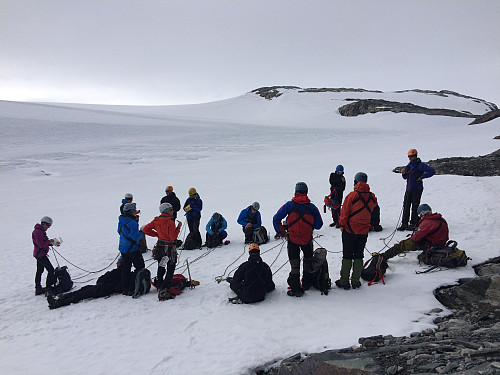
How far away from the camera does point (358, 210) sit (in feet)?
18.1

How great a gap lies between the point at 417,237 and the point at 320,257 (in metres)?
1.90

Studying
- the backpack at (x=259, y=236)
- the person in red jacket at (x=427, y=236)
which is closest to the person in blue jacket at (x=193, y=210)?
the backpack at (x=259, y=236)

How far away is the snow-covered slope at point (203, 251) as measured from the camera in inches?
171

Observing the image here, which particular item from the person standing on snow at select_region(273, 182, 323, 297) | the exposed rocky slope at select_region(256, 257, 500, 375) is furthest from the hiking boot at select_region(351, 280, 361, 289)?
the exposed rocky slope at select_region(256, 257, 500, 375)

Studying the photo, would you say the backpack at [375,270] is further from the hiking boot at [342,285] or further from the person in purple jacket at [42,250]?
the person in purple jacket at [42,250]

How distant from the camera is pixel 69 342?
4844 mm

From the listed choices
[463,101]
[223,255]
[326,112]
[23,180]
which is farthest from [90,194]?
[463,101]

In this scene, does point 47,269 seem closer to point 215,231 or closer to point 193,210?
point 193,210

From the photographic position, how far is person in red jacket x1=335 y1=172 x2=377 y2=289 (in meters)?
5.52

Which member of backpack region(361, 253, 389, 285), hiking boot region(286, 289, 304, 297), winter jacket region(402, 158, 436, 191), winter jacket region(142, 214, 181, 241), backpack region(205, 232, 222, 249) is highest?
winter jacket region(402, 158, 436, 191)

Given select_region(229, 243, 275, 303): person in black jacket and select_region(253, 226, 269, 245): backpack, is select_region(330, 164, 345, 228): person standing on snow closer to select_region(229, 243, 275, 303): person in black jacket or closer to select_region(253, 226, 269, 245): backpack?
select_region(253, 226, 269, 245): backpack

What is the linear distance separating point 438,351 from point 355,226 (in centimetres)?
243

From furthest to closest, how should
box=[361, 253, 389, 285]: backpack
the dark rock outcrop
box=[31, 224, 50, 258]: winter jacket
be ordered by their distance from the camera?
the dark rock outcrop, box=[31, 224, 50, 258]: winter jacket, box=[361, 253, 389, 285]: backpack

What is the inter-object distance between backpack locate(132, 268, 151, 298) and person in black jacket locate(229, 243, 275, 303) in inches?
69.0
